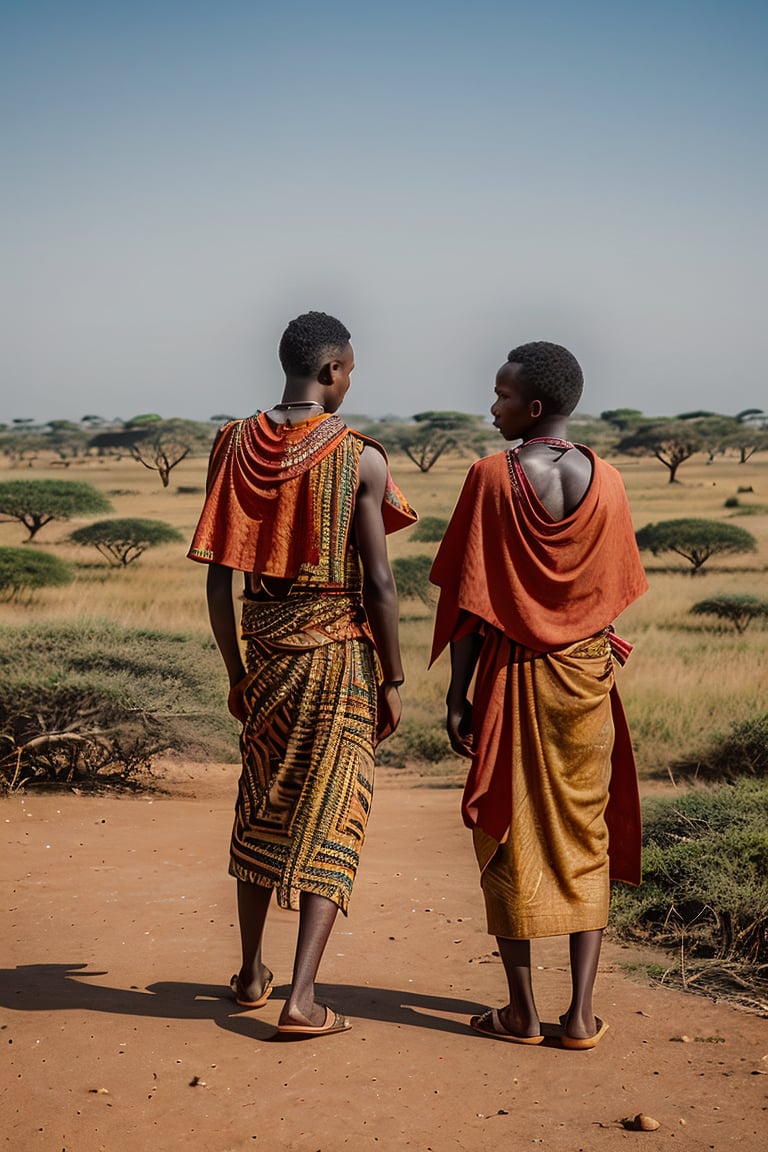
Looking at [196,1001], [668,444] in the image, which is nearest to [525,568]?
[196,1001]

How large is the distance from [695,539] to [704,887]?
18.5 metres

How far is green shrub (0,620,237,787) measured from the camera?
25.5 feet

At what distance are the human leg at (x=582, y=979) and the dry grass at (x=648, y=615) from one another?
200 inches

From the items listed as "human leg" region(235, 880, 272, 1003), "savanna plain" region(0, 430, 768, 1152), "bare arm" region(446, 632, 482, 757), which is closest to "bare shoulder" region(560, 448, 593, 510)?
"bare arm" region(446, 632, 482, 757)

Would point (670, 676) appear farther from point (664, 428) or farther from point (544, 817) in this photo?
point (664, 428)

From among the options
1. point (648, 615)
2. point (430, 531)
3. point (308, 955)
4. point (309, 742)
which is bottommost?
point (648, 615)

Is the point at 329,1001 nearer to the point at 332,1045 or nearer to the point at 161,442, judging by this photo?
the point at 332,1045

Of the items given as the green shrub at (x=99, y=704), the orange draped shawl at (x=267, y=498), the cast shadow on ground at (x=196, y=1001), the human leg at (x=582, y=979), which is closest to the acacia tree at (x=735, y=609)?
the green shrub at (x=99, y=704)

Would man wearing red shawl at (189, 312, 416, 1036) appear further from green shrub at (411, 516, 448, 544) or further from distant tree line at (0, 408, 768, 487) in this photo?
distant tree line at (0, 408, 768, 487)

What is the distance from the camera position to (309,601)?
3818mm

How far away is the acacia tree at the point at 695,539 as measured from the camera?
23109 mm

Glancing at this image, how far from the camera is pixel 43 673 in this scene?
8266 millimetres

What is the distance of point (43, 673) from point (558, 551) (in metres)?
5.29

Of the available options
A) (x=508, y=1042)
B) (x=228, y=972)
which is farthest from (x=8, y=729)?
(x=508, y=1042)
